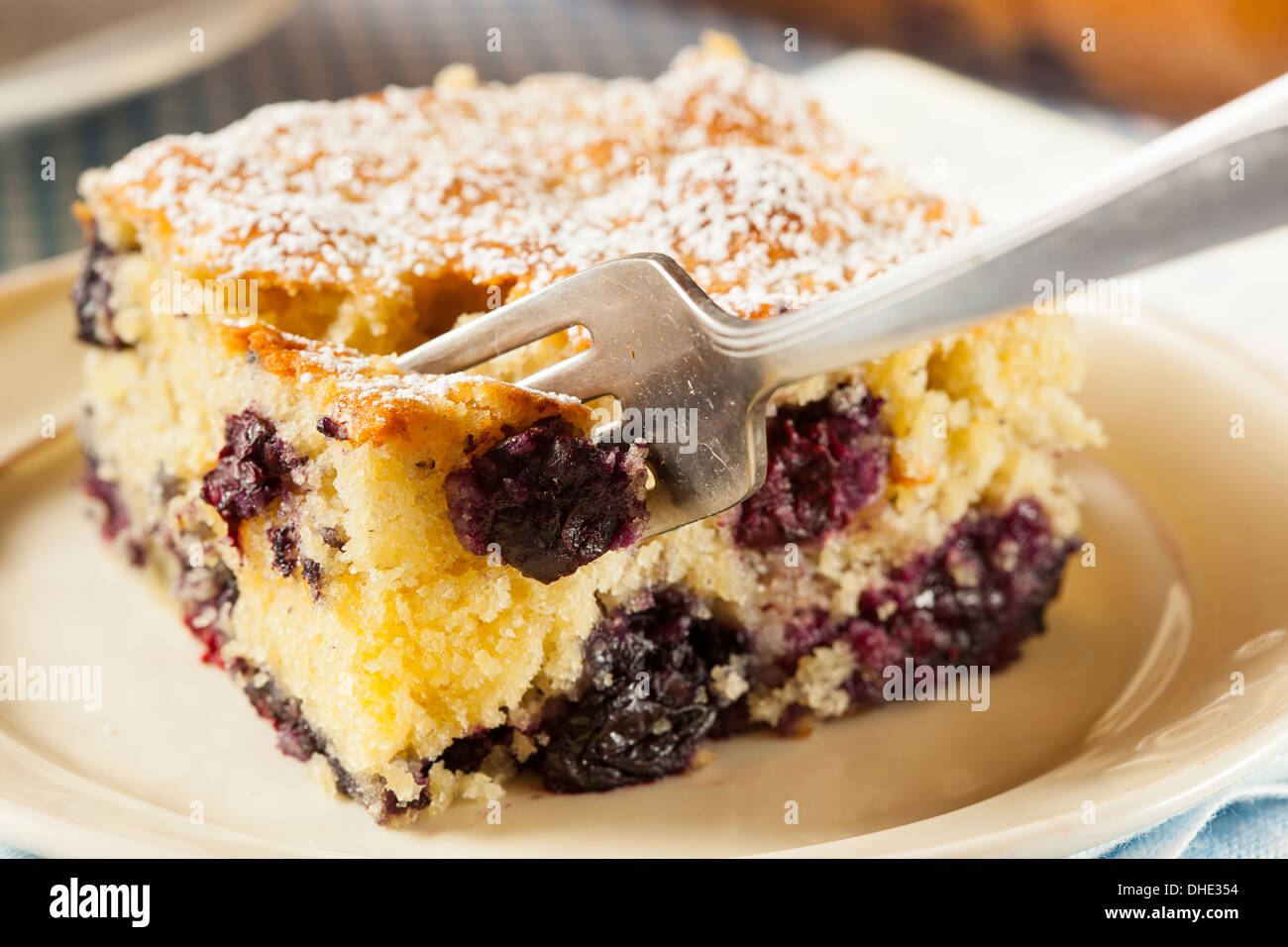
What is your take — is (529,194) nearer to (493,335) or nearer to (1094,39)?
(493,335)

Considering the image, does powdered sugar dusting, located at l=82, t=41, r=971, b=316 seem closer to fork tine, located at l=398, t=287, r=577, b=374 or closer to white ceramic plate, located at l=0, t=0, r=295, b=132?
fork tine, located at l=398, t=287, r=577, b=374

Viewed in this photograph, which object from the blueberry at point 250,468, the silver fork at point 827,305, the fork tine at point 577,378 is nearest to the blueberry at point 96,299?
the blueberry at point 250,468

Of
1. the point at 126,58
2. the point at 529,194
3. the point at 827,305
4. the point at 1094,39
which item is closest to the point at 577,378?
the point at 827,305

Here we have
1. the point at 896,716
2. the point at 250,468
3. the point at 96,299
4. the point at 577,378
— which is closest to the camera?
the point at 577,378

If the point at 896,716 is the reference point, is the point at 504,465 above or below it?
above

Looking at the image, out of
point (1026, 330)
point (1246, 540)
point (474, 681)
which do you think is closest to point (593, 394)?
point (474, 681)
